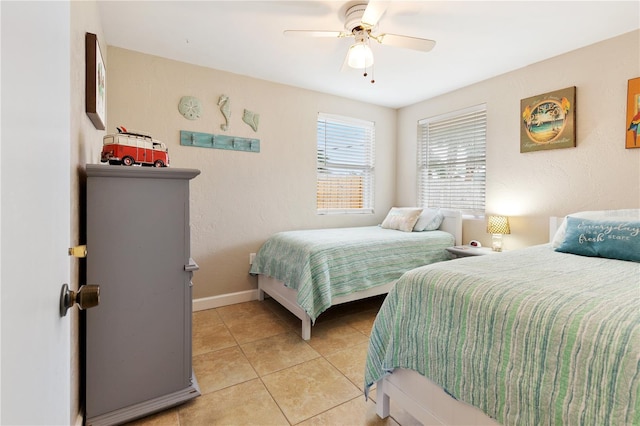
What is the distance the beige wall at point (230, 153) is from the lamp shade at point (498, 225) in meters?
1.76

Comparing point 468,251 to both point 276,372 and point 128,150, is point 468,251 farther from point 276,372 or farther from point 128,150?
point 128,150

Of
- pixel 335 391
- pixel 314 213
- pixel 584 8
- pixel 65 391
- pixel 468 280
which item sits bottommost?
pixel 335 391

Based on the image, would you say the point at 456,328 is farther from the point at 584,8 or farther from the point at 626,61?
the point at 626,61

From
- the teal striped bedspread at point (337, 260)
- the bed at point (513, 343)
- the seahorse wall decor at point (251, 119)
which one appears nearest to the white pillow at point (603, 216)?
the bed at point (513, 343)

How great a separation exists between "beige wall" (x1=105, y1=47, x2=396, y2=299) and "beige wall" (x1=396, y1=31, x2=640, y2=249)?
180 centimetres

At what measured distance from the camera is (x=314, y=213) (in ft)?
12.2

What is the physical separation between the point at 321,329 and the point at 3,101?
2.57 meters

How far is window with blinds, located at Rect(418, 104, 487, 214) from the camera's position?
342cm

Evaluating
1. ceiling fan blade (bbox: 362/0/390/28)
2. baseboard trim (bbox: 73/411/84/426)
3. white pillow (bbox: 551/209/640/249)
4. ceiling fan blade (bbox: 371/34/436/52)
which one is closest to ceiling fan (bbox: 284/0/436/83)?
ceiling fan blade (bbox: 371/34/436/52)

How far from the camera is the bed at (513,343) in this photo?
0.83 metres

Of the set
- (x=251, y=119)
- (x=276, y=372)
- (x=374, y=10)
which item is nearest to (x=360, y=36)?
(x=374, y=10)

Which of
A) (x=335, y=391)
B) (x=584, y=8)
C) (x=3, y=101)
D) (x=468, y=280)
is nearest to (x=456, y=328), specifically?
(x=468, y=280)

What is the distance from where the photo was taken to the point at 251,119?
3227 mm

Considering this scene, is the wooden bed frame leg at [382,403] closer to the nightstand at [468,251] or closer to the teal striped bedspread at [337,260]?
the teal striped bedspread at [337,260]
